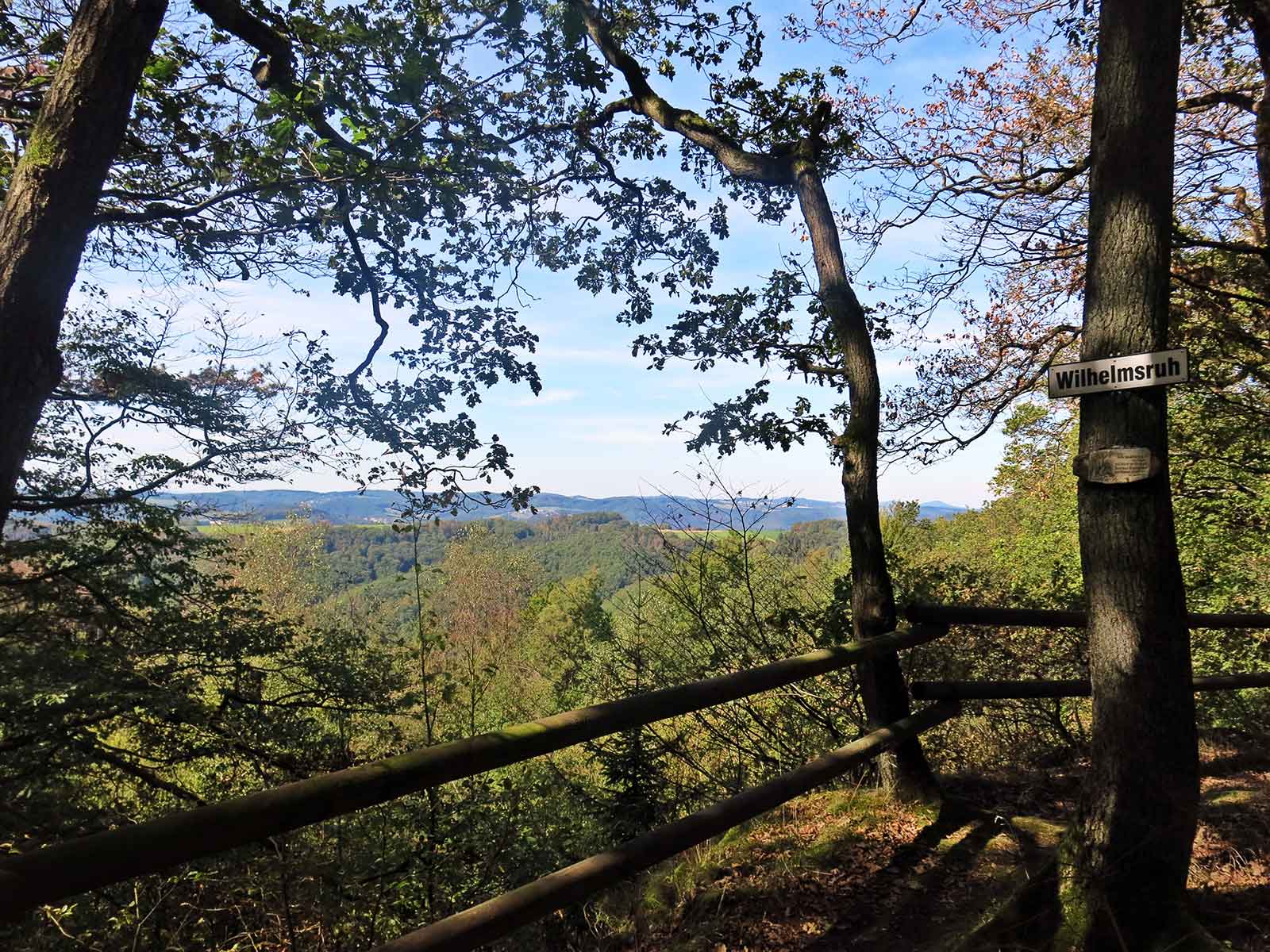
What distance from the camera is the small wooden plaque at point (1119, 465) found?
8.09ft

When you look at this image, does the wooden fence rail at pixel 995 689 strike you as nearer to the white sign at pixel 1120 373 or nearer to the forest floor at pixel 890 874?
the forest floor at pixel 890 874

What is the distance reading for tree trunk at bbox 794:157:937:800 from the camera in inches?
172

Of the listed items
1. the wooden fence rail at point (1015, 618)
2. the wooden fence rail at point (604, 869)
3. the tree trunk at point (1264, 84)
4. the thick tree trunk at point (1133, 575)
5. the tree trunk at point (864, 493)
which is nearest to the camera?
the wooden fence rail at point (604, 869)

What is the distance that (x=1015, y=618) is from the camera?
14.1ft

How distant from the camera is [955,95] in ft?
25.1

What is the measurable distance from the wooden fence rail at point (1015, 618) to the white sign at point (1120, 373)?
66.1 inches

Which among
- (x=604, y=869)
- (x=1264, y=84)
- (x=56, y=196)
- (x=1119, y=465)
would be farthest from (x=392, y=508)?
(x=1264, y=84)

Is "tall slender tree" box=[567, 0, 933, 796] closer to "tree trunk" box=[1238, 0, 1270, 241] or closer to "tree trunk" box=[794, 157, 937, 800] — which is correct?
"tree trunk" box=[794, 157, 937, 800]

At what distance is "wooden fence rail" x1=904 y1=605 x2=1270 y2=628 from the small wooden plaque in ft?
4.95

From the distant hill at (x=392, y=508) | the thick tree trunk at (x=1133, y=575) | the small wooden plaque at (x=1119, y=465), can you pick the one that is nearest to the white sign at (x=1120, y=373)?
the thick tree trunk at (x=1133, y=575)

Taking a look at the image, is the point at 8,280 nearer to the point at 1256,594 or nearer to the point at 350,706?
the point at 350,706

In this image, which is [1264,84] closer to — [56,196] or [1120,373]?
[1120,373]

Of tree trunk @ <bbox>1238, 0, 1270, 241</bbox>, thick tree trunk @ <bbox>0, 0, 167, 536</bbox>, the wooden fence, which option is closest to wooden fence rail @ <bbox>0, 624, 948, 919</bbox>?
the wooden fence

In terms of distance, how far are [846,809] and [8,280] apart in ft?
→ 17.5
